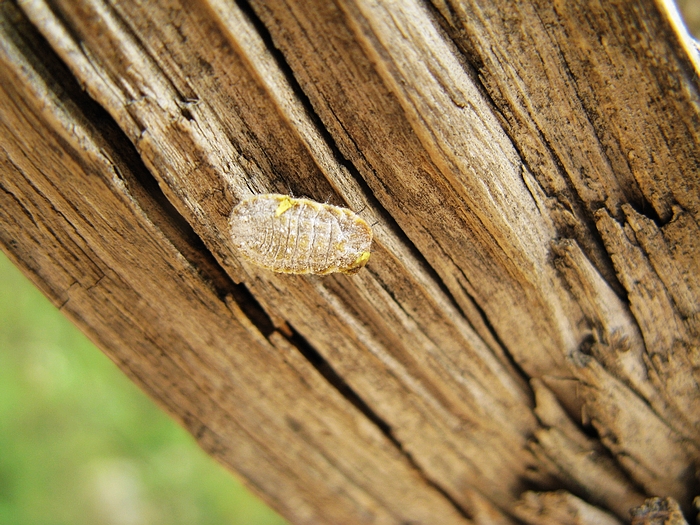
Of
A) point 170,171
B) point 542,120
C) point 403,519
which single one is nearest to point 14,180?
point 170,171

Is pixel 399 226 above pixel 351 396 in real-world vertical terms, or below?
above

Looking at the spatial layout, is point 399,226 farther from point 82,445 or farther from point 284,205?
point 82,445

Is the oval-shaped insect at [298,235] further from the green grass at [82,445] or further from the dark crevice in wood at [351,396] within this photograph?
the green grass at [82,445]

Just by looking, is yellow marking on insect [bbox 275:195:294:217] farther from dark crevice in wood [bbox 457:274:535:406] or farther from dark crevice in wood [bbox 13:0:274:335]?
dark crevice in wood [bbox 457:274:535:406]

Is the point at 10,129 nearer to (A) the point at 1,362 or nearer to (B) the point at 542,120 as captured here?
(B) the point at 542,120

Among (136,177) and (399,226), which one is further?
(399,226)

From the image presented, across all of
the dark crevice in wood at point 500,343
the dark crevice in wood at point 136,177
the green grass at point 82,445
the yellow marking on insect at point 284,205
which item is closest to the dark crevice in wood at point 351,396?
the dark crevice in wood at point 136,177

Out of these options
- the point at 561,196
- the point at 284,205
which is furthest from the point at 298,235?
the point at 561,196
